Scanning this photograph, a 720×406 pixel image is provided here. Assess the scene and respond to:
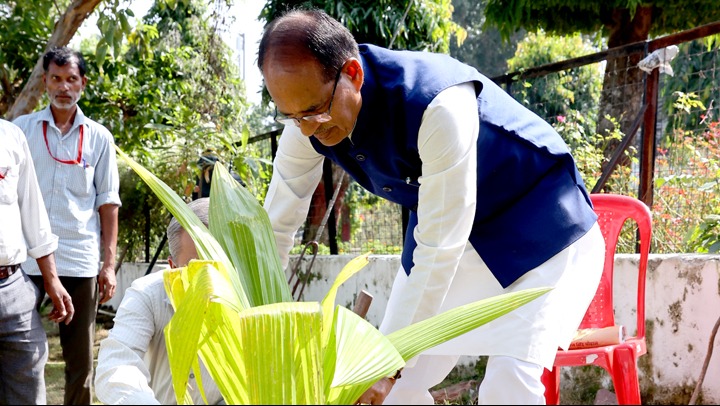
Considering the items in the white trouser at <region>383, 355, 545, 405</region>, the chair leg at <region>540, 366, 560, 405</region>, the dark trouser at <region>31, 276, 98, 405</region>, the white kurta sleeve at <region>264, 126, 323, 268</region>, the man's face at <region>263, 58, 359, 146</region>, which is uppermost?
the man's face at <region>263, 58, 359, 146</region>

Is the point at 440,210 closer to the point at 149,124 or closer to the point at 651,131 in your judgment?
the point at 651,131

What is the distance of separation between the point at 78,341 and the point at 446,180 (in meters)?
2.97

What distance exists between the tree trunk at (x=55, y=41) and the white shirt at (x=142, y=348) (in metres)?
4.13

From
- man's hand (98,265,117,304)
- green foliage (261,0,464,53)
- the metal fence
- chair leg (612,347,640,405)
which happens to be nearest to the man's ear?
chair leg (612,347,640,405)

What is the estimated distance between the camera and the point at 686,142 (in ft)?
14.9

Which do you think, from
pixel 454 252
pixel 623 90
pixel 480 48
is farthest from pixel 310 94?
pixel 480 48

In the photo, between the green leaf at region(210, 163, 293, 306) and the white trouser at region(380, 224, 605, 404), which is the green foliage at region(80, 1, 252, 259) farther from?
the green leaf at region(210, 163, 293, 306)

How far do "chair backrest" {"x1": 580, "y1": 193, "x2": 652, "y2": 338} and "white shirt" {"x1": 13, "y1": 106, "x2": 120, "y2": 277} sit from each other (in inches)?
96.6

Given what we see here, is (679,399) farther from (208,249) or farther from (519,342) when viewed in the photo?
(208,249)

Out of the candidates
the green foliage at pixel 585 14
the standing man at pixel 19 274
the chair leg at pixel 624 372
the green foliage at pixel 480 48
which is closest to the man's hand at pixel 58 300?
the standing man at pixel 19 274

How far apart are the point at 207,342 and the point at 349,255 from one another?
5319 millimetres

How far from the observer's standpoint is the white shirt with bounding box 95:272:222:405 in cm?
170

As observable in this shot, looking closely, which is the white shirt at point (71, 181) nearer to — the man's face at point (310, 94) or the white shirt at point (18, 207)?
the white shirt at point (18, 207)

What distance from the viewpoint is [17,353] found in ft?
11.4
